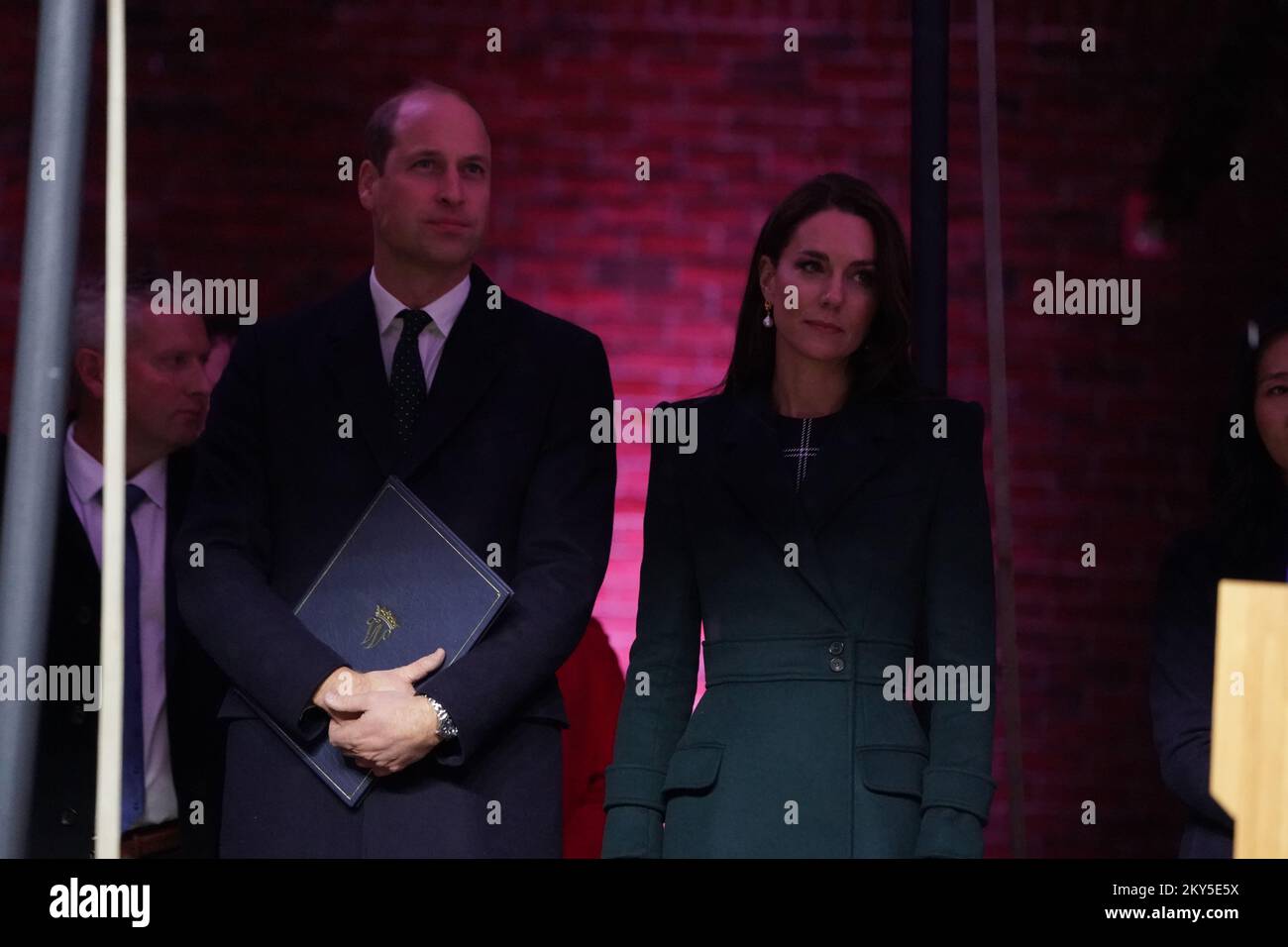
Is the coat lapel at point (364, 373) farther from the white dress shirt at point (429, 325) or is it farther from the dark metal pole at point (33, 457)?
the dark metal pole at point (33, 457)

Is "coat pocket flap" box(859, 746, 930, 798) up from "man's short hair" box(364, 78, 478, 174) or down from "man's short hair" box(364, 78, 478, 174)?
down

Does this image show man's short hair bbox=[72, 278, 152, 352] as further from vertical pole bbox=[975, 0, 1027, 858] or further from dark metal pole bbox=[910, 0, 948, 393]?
vertical pole bbox=[975, 0, 1027, 858]

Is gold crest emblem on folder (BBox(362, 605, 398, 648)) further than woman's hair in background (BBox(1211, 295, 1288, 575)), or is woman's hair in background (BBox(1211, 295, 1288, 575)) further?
woman's hair in background (BBox(1211, 295, 1288, 575))

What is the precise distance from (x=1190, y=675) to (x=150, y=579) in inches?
74.5

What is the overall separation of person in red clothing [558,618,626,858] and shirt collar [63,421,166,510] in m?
0.86

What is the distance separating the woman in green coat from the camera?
2957 millimetres

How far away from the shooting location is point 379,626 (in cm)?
309

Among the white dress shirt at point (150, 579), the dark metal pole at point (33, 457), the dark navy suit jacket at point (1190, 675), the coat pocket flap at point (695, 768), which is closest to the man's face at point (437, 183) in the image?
the dark metal pole at point (33, 457)

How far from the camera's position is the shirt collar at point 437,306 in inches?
127

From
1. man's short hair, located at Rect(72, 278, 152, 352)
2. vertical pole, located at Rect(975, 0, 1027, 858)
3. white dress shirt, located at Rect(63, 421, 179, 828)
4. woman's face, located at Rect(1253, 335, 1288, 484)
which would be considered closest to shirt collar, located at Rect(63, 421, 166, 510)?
white dress shirt, located at Rect(63, 421, 179, 828)

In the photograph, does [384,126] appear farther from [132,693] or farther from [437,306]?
[132,693]

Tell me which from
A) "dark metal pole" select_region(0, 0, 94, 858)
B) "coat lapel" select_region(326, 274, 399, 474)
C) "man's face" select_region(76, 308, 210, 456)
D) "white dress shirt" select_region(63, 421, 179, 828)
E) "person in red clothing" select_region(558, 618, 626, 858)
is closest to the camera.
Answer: "dark metal pole" select_region(0, 0, 94, 858)

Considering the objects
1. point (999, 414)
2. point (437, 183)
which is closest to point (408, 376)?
point (437, 183)
